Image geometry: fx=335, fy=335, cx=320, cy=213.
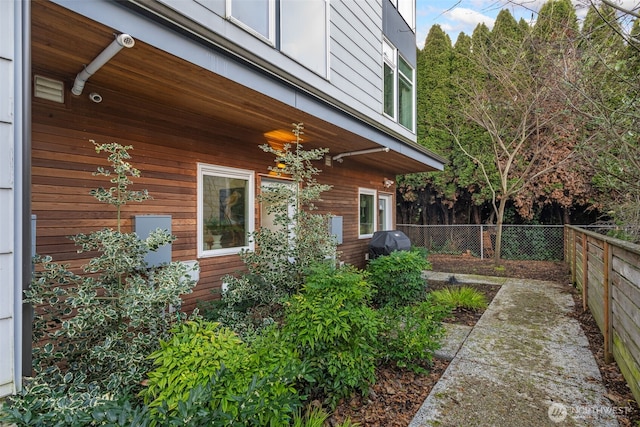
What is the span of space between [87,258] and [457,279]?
6752 millimetres

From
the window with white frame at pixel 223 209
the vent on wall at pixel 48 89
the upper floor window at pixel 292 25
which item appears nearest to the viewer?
the vent on wall at pixel 48 89

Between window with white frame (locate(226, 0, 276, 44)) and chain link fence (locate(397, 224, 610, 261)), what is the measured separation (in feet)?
29.3

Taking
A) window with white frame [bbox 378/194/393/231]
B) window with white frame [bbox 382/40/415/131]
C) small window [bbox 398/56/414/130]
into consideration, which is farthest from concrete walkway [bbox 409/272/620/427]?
small window [bbox 398/56/414/130]

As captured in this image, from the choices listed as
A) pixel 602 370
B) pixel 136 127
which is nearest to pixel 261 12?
pixel 136 127

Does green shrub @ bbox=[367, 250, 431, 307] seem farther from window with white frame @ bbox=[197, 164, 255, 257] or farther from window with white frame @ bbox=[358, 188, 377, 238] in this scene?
window with white frame @ bbox=[358, 188, 377, 238]

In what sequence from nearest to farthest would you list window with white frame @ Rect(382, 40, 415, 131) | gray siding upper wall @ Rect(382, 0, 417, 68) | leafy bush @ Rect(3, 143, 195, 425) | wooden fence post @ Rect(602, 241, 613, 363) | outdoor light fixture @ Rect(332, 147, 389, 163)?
leafy bush @ Rect(3, 143, 195, 425) < wooden fence post @ Rect(602, 241, 613, 363) < outdoor light fixture @ Rect(332, 147, 389, 163) < gray siding upper wall @ Rect(382, 0, 417, 68) < window with white frame @ Rect(382, 40, 415, 131)

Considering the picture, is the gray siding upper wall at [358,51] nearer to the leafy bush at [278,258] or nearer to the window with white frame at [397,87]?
the window with white frame at [397,87]

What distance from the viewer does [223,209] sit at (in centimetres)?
450

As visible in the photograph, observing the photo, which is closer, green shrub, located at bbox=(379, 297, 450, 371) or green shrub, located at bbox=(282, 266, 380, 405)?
green shrub, located at bbox=(282, 266, 380, 405)

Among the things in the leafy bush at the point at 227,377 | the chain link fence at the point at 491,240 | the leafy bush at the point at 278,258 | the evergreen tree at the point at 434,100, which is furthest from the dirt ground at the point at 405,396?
the evergreen tree at the point at 434,100

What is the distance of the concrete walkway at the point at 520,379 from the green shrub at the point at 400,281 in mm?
918

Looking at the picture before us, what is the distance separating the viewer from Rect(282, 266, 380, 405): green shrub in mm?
2381

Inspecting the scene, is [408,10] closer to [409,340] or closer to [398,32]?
[398,32]

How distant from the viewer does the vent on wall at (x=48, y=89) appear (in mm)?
2764
